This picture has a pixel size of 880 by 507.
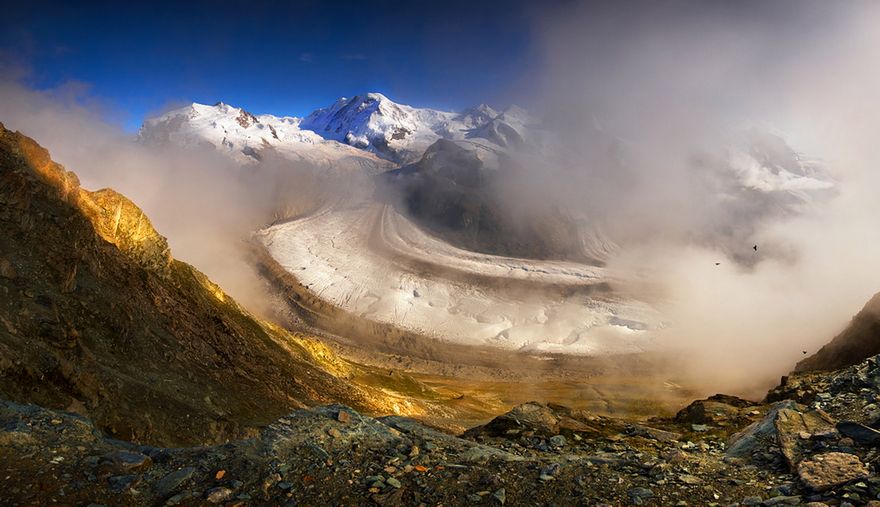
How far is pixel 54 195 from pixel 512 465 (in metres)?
38.9

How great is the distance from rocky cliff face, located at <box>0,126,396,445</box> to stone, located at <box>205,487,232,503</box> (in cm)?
1269

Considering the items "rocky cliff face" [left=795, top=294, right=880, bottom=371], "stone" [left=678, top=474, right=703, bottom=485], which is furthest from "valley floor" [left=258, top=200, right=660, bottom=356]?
"stone" [left=678, top=474, right=703, bottom=485]

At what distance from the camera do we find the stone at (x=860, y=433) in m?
11.0

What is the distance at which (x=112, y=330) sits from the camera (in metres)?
30.4

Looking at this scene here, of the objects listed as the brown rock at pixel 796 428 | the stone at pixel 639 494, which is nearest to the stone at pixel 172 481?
the stone at pixel 639 494

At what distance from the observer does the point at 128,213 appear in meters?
46.2

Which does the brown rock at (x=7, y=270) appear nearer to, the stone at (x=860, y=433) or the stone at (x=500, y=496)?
the stone at (x=500, y=496)

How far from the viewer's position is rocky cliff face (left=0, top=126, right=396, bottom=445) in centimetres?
2144

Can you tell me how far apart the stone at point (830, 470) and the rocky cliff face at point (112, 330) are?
24.2m

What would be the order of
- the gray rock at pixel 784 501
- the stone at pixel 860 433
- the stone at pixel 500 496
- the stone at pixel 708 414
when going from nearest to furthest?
the gray rock at pixel 784 501 → the stone at pixel 500 496 → the stone at pixel 860 433 → the stone at pixel 708 414

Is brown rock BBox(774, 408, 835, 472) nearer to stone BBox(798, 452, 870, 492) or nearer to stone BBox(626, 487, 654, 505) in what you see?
stone BBox(798, 452, 870, 492)

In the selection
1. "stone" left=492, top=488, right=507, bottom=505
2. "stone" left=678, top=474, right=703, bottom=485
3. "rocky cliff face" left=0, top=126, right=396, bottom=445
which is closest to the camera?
"stone" left=492, top=488, right=507, bottom=505

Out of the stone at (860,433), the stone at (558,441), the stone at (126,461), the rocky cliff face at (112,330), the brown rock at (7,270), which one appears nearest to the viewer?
the stone at (126,461)

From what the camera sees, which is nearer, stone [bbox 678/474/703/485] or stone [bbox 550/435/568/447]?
stone [bbox 678/474/703/485]
